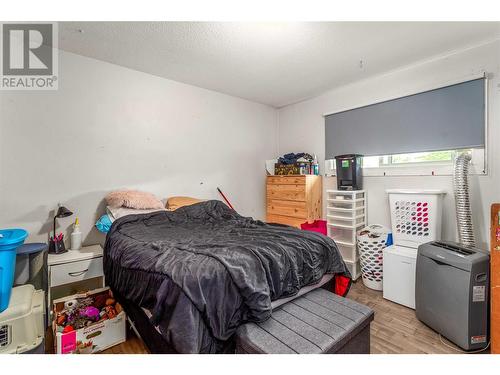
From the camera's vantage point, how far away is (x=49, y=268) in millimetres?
1831

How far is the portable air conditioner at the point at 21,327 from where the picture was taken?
130 centimetres

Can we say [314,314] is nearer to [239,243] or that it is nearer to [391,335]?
[239,243]

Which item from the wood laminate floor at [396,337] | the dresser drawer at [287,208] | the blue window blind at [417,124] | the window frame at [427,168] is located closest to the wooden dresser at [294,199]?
the dresser drawer at [287,208]

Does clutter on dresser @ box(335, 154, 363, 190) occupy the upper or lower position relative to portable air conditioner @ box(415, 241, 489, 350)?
upper

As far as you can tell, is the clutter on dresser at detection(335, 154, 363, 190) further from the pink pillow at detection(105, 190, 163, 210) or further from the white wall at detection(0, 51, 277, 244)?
the pink pillow at detection(105, 190, 163, 210)

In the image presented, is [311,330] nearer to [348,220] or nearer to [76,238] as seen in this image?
[348,220]

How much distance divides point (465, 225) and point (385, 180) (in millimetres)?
924

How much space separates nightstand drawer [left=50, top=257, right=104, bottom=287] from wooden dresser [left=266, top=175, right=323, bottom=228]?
7.53ft

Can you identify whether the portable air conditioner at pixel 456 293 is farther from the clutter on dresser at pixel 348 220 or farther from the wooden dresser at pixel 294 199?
the wooden dresser at pixel 294 199

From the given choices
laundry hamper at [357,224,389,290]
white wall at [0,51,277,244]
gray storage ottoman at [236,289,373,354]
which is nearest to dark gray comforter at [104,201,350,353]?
gray storage ottoman at [236,289,373,354]

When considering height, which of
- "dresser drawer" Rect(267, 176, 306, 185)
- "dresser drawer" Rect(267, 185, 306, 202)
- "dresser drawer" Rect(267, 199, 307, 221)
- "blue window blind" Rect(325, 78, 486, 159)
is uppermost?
"blue window blind" Rect(325, 78, 486, 159)

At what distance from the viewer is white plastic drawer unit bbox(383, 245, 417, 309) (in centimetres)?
216

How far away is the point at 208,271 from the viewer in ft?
3.84

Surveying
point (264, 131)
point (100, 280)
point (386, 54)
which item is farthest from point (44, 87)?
point (386, 54)
